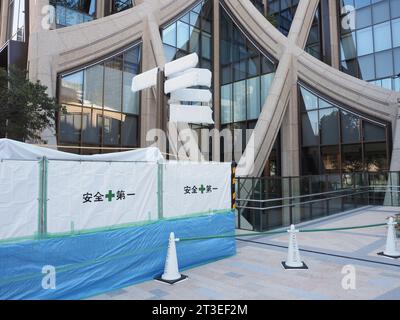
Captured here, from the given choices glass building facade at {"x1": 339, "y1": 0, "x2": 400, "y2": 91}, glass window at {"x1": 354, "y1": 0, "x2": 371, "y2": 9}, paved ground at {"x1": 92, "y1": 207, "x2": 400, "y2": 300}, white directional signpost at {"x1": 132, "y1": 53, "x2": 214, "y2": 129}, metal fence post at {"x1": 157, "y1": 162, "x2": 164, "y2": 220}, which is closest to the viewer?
paved ground at {"x1": 92, "y1": 207, "x2": 400, "y2": 300}

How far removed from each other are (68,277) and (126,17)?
18941 mm

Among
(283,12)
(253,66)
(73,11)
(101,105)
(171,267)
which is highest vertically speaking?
(283,12)

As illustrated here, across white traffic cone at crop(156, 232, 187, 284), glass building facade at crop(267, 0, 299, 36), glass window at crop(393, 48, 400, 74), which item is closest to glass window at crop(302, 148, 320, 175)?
glass window at crop(393, 48, 400, 74)

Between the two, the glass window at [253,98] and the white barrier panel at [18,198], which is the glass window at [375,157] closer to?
the glass window at [253,98]

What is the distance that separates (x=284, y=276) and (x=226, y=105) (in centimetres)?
2360

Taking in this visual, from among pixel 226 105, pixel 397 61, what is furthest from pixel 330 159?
pixel 226 105

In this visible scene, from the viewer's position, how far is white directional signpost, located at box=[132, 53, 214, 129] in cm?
824

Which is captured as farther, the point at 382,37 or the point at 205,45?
the point at 205,45

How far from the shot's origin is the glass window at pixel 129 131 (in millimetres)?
20984

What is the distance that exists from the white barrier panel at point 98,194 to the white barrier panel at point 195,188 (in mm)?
416

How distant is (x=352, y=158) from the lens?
73.3 ft

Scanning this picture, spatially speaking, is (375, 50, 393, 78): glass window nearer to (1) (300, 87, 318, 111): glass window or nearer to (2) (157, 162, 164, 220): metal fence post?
(1) (300, 87, 318, 111): glass window

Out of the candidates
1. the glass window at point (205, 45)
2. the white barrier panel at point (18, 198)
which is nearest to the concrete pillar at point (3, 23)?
the glass window at point (205, 45)

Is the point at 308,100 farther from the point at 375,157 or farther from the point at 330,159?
the point at 375,157
